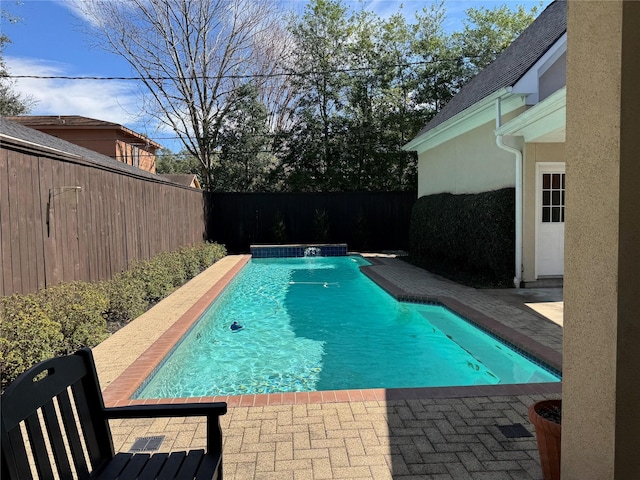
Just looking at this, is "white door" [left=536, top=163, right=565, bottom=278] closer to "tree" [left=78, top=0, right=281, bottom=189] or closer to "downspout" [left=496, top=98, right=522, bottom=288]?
"downspout" [left=496, top=98, right=522, bottom=288]

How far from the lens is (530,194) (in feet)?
27.2

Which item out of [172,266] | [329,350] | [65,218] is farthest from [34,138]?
[329,350]

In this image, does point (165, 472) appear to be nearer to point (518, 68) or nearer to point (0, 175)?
point (0, 175)

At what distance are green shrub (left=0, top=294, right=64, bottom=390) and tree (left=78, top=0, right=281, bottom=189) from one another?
18219mm

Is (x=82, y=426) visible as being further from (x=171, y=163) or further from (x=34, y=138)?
(x=171, y=163)

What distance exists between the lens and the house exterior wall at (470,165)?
9.09 meters

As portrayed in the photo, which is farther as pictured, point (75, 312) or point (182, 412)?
point (75, 312)

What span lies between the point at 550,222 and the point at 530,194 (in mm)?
756

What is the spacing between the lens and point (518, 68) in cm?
893

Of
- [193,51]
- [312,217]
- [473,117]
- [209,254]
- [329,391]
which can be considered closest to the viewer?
[329,391]

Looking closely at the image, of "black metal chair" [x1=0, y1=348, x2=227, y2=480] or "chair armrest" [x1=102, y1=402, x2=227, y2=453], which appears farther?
"chair armrest" [x1=102, y1=402, x2=227, y2=453]

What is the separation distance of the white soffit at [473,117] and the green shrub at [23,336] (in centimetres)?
803

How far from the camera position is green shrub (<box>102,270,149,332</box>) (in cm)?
628

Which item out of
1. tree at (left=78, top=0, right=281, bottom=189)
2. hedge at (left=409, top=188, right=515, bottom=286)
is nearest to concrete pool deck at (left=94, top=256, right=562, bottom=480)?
hedge at (left=409, top=188, right=515, bottom=286)
